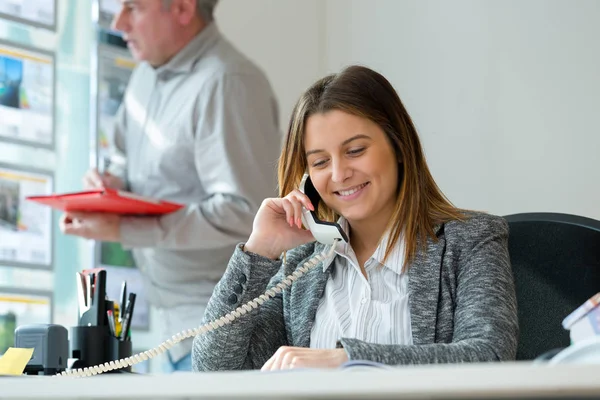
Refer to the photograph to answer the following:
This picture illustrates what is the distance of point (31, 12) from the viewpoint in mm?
3168

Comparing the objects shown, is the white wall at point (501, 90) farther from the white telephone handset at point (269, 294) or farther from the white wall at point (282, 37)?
the white telephone handset at point (269, 294)

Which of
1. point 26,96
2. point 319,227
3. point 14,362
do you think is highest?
point 26,96

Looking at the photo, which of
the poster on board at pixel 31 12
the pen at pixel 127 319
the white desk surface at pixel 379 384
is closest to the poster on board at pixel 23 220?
the poster on board at pixel 31 12

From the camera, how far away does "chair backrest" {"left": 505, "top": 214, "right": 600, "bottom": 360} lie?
1.70 meters

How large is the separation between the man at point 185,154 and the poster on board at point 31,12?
22cm

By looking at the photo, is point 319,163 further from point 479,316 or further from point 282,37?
point 282,37

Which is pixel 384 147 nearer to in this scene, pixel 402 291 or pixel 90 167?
pixel 402 291

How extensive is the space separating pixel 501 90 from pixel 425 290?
200cm

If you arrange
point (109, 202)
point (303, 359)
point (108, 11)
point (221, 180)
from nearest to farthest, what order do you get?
point (303, 359)
point (109, 202)
point (221, 180)
point (108, 11)

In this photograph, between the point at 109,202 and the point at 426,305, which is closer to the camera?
the point at 426,305

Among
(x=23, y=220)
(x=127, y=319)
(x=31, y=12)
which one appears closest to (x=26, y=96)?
(x=31, y=12)

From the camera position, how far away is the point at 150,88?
331cm

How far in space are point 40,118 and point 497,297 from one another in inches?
82.0

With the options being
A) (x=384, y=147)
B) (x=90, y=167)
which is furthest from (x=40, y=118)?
(x=384, y=147)
